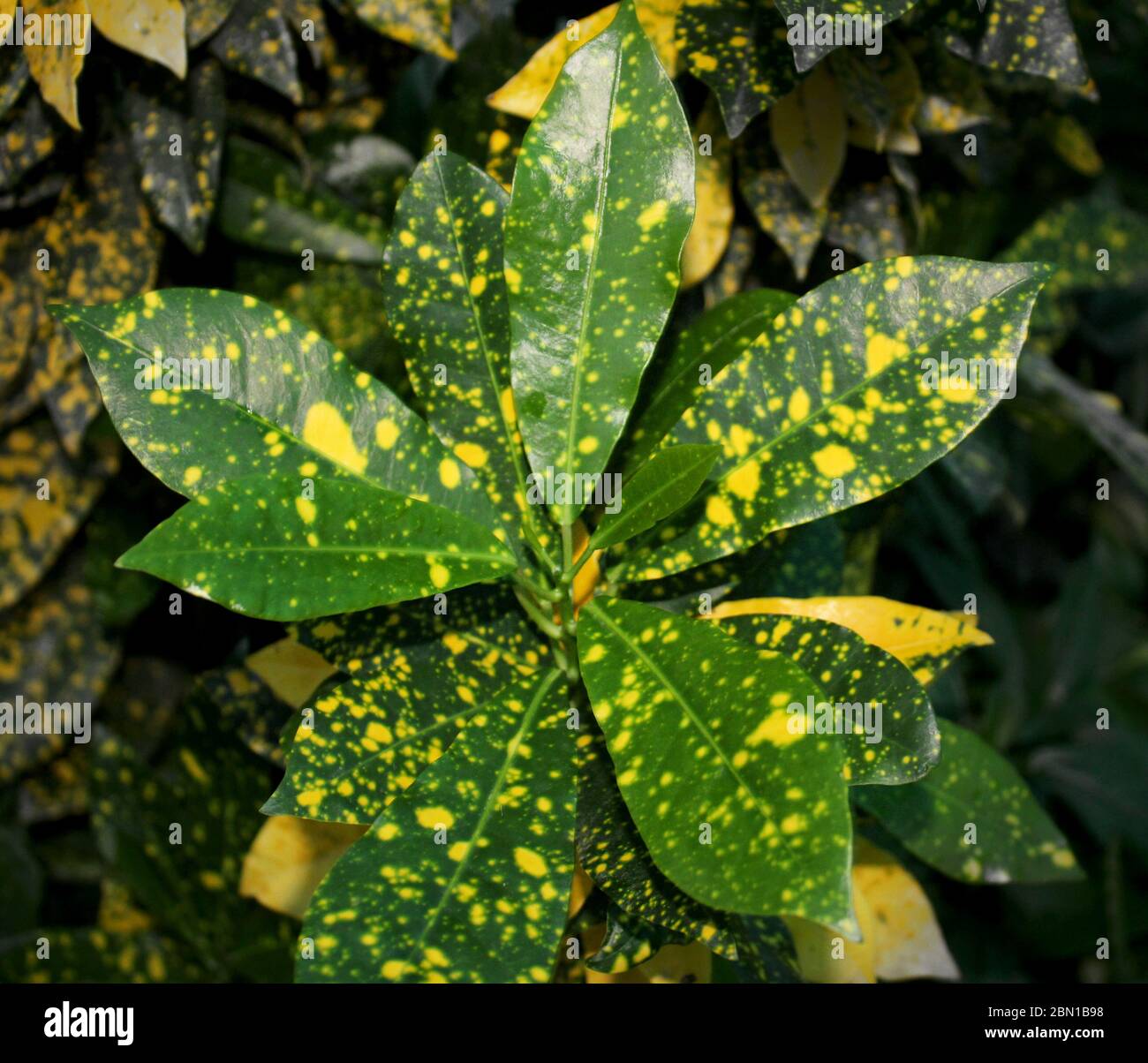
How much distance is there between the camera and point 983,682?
1.58 metres

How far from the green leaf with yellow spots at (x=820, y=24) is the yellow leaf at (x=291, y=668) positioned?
20.5 inches

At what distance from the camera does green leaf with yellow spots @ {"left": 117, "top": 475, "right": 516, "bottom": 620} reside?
0.57 m

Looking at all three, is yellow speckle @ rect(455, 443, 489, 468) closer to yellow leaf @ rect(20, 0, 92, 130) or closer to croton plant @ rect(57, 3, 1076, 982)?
croton plant @ rect(57, 3, 1076, 982)

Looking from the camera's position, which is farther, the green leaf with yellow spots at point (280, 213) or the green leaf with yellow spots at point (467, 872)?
the green leaf with yellow spots at point (280, 213)

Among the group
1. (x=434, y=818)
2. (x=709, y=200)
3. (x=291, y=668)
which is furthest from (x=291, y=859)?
(x=709, y=200)

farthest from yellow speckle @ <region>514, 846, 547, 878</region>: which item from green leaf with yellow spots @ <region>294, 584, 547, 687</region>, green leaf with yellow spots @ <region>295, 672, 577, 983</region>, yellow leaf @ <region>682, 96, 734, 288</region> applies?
yellow leaf @ <region>682, 96, 734, 288</region>

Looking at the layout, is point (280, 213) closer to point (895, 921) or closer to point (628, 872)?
point (628, 872)

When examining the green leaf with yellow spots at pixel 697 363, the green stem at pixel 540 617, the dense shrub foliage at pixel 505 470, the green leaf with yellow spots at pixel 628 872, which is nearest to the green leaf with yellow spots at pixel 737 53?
the dense shrub foliage at pixel 505 470

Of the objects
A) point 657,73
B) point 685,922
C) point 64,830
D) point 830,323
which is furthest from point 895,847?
point 64,830

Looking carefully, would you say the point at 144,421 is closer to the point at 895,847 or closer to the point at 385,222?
the point at 385,222

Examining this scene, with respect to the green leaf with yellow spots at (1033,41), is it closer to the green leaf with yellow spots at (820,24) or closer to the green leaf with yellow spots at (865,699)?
the green leaf with yellow spots at (820,24)

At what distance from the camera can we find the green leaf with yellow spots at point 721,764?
1.69 feet

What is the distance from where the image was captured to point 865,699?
650mm

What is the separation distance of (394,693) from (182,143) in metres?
0.50
